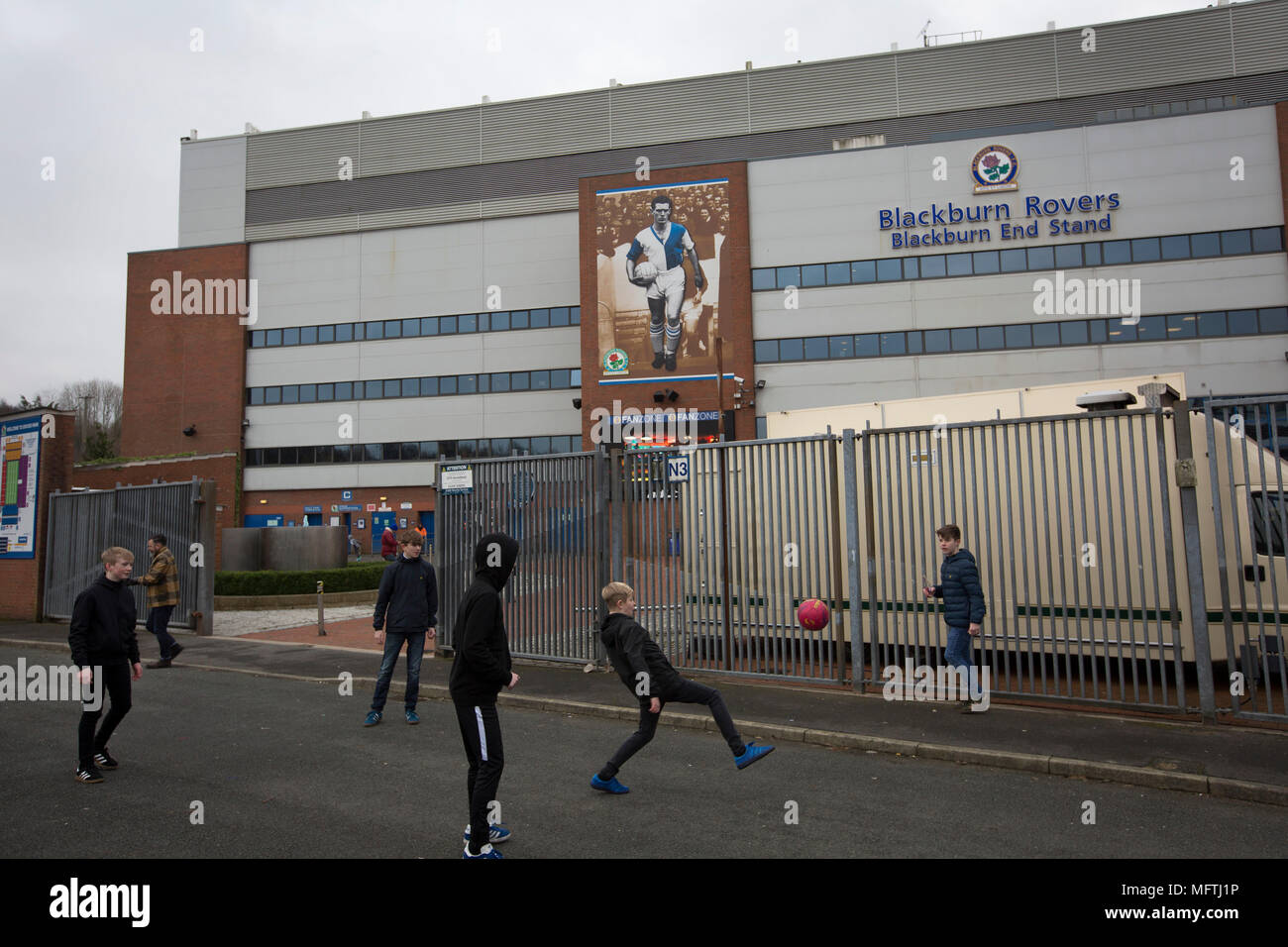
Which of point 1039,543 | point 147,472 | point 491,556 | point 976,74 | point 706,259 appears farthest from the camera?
point 976,74

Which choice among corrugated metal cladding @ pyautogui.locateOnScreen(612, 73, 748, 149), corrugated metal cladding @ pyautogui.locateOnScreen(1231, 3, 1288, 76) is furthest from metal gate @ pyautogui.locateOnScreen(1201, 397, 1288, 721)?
corrugated metal cladding @ pyautogui.locateOnScreen(1231, 3, 1288, 76)

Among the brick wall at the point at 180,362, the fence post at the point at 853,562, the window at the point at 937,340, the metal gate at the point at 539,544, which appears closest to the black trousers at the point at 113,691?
the metal gate at the point at 539,544

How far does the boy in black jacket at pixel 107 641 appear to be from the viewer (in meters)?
6.36

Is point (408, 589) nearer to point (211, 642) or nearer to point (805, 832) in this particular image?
point (805, 832)

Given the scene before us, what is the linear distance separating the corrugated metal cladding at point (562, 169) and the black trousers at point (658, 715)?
35728 mm

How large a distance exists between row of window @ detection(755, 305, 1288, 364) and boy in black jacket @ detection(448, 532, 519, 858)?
32.1 meters

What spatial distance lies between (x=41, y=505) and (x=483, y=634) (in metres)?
17.1

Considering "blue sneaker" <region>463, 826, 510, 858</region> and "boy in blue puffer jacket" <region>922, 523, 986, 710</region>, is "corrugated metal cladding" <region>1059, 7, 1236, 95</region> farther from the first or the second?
"blue sneaker" <region>463, 826, 510, 858</region>

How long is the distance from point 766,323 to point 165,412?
3342 centimetres

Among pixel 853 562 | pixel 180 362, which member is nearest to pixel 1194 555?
pixel 853 562

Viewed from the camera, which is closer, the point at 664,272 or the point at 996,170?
the point at 996,170

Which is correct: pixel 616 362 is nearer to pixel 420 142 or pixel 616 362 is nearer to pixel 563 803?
pixel 420 142

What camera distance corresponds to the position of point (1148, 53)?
37.6 m
